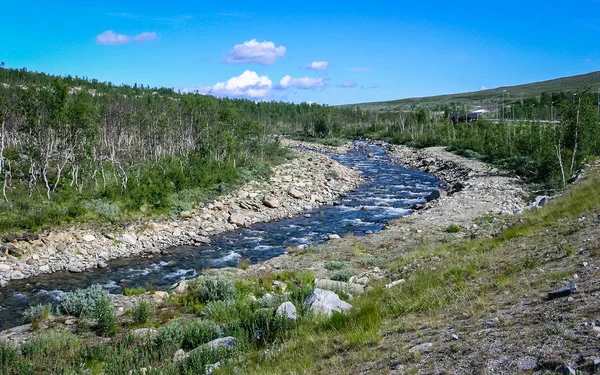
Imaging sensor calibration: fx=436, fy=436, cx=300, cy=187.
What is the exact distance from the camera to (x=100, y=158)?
31672 millimetres

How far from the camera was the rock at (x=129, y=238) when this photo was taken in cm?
2353

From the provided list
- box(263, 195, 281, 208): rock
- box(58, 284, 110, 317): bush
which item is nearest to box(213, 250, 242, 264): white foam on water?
box(58, 284, 110, 317): bush

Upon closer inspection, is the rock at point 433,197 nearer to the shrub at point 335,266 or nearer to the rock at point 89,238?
the shrub at point 335,266

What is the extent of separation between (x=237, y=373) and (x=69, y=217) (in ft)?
66.9

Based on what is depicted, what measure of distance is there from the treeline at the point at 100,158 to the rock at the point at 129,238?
6.29ft

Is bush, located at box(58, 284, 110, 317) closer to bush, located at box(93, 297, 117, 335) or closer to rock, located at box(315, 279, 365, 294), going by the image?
bush, located at box(93, 297, 117, 335)

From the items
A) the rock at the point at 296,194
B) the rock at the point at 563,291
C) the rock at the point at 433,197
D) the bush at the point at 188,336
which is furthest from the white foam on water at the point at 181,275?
the rock at the point at 433,197

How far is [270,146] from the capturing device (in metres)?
57.8

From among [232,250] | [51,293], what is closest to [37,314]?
[51,293]

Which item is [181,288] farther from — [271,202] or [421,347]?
[271,202]

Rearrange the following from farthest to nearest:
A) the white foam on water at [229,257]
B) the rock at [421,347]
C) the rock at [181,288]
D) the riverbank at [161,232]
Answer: the white foam on water at [229,257]
the riverbank at [161,232]
the rock at [181,288]
the rock at [421,347]

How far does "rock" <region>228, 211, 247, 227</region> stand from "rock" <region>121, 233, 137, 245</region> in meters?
6.49

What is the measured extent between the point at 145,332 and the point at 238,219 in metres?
17.6

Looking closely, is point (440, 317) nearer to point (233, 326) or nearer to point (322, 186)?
point (233, 326)
